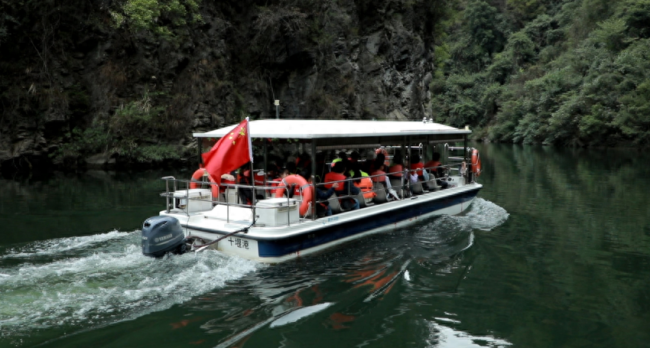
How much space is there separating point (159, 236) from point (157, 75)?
21291mm

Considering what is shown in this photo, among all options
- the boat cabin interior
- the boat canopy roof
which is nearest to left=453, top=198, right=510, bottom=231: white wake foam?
the boat cabin interior

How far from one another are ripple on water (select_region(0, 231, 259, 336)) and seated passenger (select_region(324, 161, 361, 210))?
2663 millimetres

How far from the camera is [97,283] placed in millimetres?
7816

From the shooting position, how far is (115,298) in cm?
732

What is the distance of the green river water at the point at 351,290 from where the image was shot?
6688 millimetres

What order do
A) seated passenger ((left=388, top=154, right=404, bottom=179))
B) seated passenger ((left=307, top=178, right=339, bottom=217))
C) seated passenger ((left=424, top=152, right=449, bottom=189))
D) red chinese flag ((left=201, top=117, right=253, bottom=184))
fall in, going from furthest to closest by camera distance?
seated passenger ((left=424, top=152, right=449, bottom=189)) < seated passenger ((left=388, top=154, right=404, bottom=179)) < seated passenger ((left=307, top=178, right=339, bottom=217)) < red chinese flag ((left=201, top=117, right=253, bottom=184))

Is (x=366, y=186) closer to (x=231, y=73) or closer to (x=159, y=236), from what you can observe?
(x=159, y=236)

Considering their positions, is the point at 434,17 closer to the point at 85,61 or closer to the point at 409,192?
the point at 85,61

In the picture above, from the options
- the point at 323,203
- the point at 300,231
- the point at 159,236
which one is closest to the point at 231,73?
the point at 323,203

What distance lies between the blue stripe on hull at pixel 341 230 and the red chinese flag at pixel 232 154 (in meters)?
1.38

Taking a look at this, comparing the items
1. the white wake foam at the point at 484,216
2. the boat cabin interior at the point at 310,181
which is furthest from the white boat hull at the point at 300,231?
the white wake foam at the point at 484,216

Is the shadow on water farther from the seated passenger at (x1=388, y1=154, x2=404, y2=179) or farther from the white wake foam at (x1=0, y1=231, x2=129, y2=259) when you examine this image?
the seated passenger at (x1=388, y1=154, x2=404, y2=179)

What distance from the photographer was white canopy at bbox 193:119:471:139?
989 cm

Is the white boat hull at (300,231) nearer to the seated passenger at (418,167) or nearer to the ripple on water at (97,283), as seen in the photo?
the ripple on water at (97,283)
